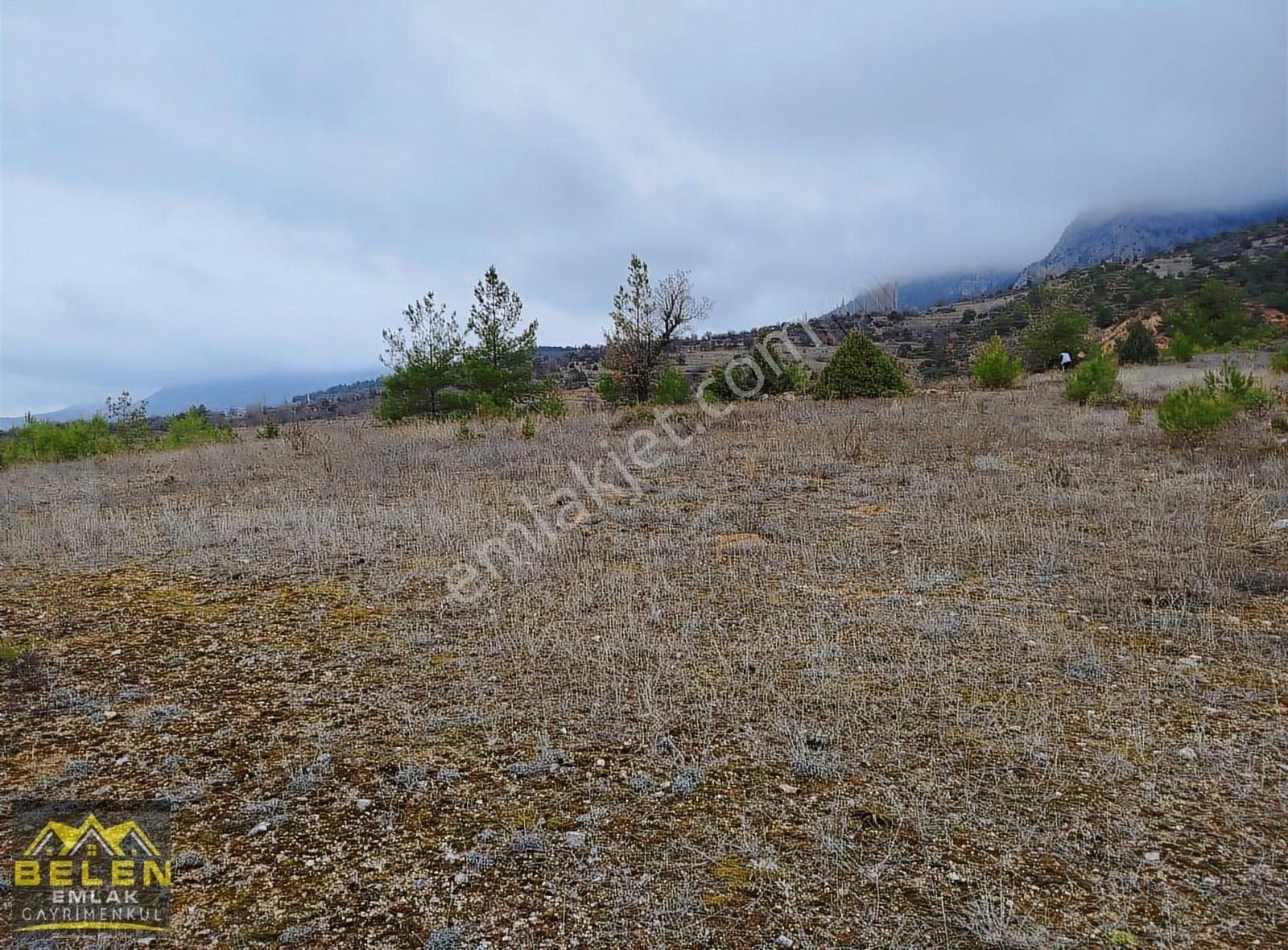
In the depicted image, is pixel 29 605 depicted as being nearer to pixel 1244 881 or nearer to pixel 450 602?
pixel 450 602

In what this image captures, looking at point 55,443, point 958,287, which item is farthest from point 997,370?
Answer: point 958,287

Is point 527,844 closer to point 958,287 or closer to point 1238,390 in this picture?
point 1238,390

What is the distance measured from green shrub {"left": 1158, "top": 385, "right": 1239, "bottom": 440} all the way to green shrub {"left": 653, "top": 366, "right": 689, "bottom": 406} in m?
9.43

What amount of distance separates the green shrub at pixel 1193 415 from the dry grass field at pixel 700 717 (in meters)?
1.80

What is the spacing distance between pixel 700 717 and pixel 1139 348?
2684cm

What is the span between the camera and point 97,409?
60.3 feet

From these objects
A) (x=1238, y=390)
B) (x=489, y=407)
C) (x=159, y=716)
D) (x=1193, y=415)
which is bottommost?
(x=159, y=716)

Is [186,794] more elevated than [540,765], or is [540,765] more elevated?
[186,794]

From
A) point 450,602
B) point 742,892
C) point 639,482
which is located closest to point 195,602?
point 450,602

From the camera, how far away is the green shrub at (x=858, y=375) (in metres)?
15.6

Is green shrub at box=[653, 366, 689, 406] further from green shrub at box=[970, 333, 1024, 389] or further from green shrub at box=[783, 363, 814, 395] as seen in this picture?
green shrub at box=[970, 333, 1024, 389]

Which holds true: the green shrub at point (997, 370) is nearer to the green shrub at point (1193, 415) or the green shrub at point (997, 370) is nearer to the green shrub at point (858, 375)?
the green shrub at point (858, 375)

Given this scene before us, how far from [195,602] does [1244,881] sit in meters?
5.78

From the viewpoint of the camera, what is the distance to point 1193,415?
8578 mm
